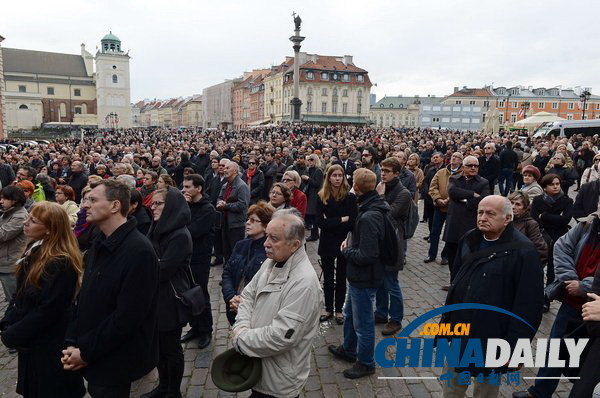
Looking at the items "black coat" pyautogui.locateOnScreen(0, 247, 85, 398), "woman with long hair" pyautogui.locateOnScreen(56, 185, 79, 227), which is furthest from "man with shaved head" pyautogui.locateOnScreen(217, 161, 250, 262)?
"black coat" pyautogui.locateOnScreen(0, 247, 85, 398)

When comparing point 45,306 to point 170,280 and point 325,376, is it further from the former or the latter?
point 325,376

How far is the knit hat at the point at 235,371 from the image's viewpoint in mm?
2709

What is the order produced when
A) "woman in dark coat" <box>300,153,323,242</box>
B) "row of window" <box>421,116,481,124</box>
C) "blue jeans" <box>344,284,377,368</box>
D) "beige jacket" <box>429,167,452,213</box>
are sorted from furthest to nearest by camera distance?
"row of window" <box>421,116,481,124</box>, "woman in dark coat" <box>300,153,323,242</box>, "beige jacket" <box>429,167,452,213</box>, "blue jeans" <box>344,284,377,368</box>

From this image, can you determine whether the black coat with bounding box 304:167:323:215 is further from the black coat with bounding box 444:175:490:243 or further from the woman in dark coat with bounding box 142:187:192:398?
the woman in dark coat with bounding box 142:187:192:398

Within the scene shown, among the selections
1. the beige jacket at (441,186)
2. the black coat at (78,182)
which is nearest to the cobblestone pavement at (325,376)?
the beige jacket at (441,186)

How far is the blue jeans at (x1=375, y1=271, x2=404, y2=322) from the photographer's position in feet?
17.1

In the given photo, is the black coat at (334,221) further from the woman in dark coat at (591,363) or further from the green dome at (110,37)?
the green dome at (110,37)

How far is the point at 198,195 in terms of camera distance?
16.6ft

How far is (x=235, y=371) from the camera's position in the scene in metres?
2.84

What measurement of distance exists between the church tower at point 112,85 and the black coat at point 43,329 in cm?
9796

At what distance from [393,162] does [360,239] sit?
167 centimetres

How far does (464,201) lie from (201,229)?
3739 mm

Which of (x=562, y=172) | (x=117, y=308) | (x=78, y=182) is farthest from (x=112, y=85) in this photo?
(x=117, y=308)

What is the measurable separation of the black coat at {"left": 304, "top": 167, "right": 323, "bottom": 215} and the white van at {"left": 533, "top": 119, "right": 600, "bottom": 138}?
25.7 m
